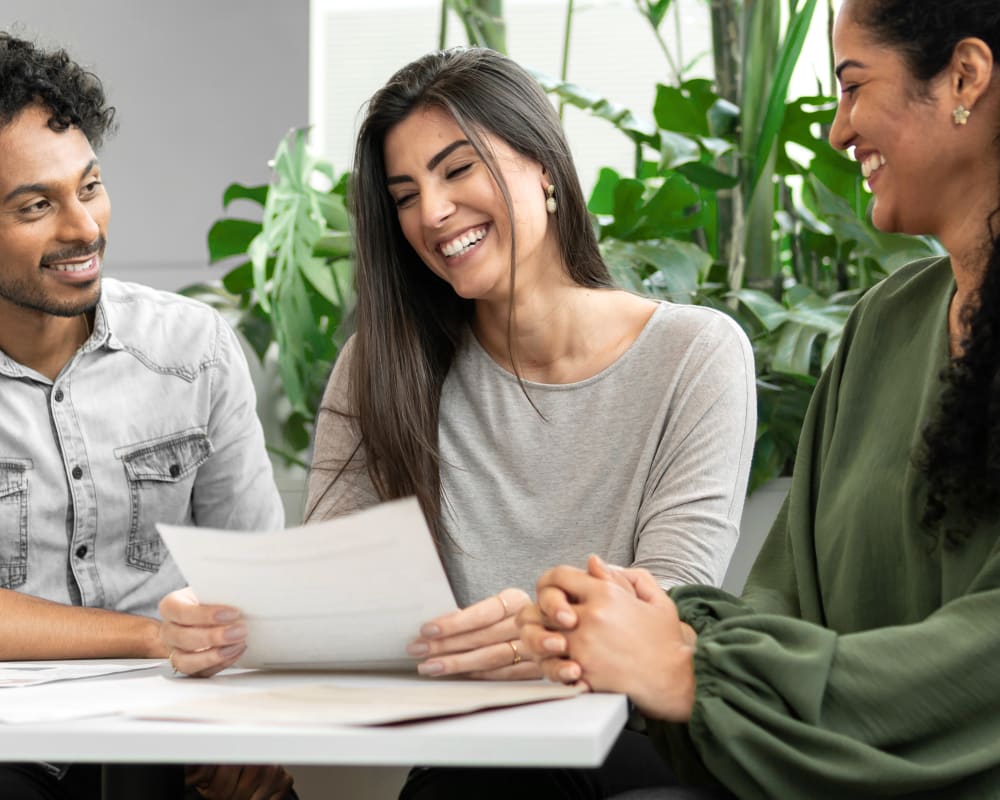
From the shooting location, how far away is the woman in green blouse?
0.90 m

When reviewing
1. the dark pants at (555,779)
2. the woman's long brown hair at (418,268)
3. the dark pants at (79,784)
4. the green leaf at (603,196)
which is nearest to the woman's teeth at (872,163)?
the woman's long brown hair at (418,268)

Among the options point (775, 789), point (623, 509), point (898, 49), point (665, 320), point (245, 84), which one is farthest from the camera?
point (245, 84)

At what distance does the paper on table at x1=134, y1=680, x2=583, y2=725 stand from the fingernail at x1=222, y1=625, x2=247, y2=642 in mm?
91

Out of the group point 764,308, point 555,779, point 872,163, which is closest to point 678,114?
point 764,308

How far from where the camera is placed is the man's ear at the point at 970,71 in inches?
41.4

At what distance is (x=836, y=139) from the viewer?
1.18 m

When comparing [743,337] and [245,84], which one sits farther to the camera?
[245,84]

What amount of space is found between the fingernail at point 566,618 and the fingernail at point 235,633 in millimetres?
307

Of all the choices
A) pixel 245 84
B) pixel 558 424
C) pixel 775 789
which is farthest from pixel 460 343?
pixel 245 84

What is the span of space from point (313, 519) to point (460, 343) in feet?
1.07

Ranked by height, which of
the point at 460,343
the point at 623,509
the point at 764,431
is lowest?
the point at 764,431

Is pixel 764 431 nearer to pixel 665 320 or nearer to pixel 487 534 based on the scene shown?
pixel 665 320

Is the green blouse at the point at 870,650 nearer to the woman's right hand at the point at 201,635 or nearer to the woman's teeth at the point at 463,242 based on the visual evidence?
the woman's right hand at the point at 201,635

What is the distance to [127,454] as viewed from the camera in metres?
1.84
